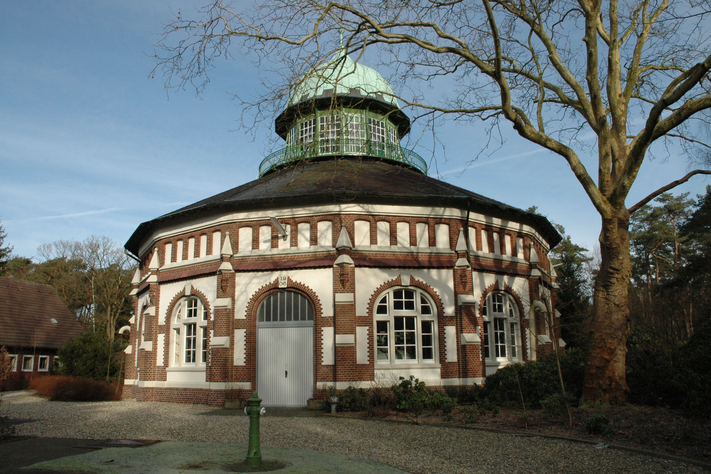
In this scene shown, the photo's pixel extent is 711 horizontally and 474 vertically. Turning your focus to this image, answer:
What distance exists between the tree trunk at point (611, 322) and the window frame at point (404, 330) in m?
5.93

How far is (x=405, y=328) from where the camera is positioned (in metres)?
17.7

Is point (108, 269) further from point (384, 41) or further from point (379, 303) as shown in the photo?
point (384, 41)

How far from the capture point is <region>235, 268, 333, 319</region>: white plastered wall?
17.5m

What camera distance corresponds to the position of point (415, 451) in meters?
8.87

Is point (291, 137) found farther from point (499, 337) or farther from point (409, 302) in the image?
point (499, 337)

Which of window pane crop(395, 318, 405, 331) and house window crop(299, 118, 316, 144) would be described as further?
house window crop(299, 118, 316, 144)

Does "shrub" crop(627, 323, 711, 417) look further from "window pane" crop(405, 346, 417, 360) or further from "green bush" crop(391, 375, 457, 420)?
"window pane" crop(405, 346, 417, 360)

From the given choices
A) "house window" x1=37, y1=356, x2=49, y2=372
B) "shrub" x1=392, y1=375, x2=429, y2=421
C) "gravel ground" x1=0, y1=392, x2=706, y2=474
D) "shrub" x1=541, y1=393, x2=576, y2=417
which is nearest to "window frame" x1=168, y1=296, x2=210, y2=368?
"gravel ground" x1=0, y1=392, x2=706, y2=474

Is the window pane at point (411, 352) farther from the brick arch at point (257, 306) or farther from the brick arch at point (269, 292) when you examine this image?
the brick arch at point (269, 292)

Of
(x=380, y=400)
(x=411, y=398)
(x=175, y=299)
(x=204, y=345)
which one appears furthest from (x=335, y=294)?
(x=175, y=299)

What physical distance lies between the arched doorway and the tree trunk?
852 centimetres

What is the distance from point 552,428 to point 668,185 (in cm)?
671

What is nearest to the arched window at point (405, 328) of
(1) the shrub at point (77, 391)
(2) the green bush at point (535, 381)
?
(2) the green bush at point (535, 381)

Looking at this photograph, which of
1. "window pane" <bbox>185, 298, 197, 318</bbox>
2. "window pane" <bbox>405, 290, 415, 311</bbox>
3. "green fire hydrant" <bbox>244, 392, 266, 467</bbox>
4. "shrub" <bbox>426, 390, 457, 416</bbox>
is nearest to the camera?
"green fire hydrant" <bbox>244, 392, 266, 467</bbox>
